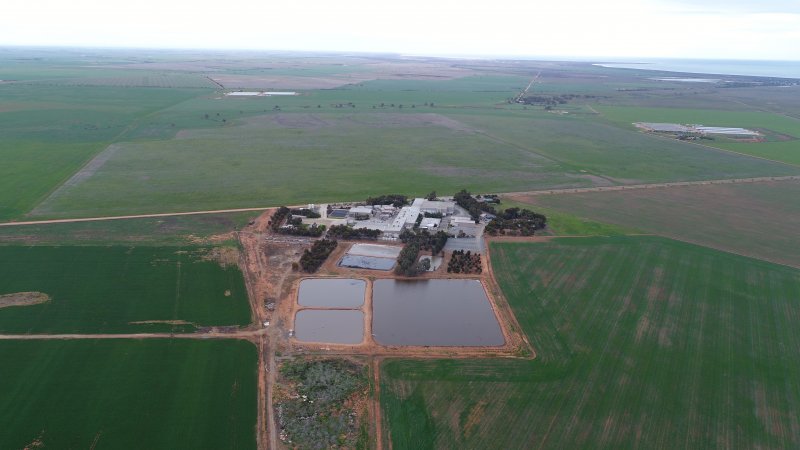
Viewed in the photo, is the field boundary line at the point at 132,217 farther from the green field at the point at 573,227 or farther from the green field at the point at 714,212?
the green field at the point at 714,212

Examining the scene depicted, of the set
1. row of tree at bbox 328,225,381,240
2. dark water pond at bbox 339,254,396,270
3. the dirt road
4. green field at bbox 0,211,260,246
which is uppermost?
row of tree at bbox 328,225,381,240

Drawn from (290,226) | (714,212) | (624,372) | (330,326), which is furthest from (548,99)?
(330,326)

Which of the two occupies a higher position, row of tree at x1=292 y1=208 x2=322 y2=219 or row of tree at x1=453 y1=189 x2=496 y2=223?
row of tree at x1=453 y1=189 x2=496 y2=223

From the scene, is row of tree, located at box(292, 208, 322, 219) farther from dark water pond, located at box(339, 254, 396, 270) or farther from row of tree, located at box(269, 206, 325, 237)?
dark water pond, located at box(339, 254, 396, 270)

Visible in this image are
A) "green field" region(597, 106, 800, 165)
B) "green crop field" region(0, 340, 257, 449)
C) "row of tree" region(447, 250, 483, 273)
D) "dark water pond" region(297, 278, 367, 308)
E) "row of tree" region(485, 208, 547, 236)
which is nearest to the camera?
"green crop field" region(0, 340, 257, 449)

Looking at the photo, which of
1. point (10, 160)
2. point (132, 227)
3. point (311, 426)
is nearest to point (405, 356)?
point (311, 426)

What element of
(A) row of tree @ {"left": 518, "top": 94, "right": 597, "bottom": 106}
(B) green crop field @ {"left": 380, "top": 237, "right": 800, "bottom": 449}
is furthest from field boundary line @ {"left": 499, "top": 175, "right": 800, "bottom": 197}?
(A) row of tree @ {"left": 518, "top": 94, "right": 597, "bottom": 106}

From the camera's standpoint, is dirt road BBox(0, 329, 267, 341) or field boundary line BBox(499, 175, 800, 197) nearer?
dirt road BBox(0, 329, 267, 341)
